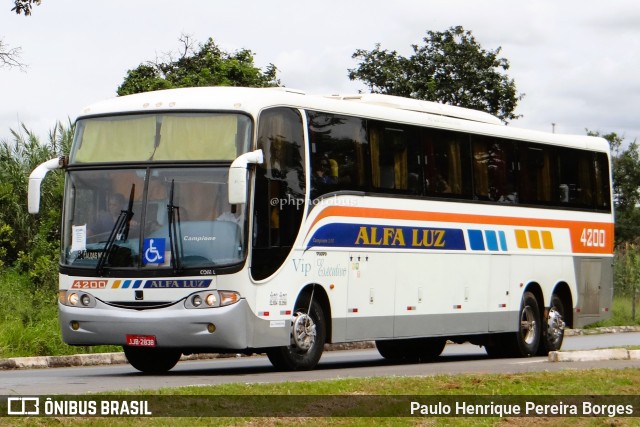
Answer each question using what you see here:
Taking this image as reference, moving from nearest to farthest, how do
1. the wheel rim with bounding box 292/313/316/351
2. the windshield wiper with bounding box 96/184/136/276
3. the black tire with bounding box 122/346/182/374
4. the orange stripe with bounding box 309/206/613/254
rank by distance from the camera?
the windshield wiper with bounding box 96/184/136/276, the wheel rim with bounding box 292/313/316/351, the black tire with bounding box 122/346/182/374, the orange stripe with bounding box 309/206/613/254

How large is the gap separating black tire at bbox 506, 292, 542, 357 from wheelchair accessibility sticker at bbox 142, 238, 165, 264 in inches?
325

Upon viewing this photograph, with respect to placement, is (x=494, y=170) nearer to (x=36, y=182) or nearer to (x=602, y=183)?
(x=602, y=183)

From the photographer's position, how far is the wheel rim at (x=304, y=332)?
57.9ft

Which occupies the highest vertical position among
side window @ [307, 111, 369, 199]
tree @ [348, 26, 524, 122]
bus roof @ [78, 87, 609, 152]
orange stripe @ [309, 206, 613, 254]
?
tree @ [348, 26, 524, 122]

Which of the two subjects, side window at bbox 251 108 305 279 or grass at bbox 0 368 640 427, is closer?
grass at bbox 0 368 640 427

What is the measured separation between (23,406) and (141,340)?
18.2 ft

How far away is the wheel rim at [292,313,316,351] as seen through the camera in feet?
57.9

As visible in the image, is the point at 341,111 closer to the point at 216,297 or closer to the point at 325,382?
the point at 216,297

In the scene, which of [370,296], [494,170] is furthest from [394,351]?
[370,296]

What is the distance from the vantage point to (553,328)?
78.7 feet

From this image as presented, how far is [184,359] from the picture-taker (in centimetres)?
2292

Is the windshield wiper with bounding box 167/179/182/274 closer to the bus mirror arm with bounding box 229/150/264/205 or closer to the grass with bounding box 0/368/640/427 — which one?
the bus mirror arm with bounding box 229/150/264/205

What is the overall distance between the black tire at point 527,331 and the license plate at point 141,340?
832 cm

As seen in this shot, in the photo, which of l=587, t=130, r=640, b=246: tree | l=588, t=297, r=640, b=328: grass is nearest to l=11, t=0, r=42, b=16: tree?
l=588, t=297, r=640, b=328: grass
